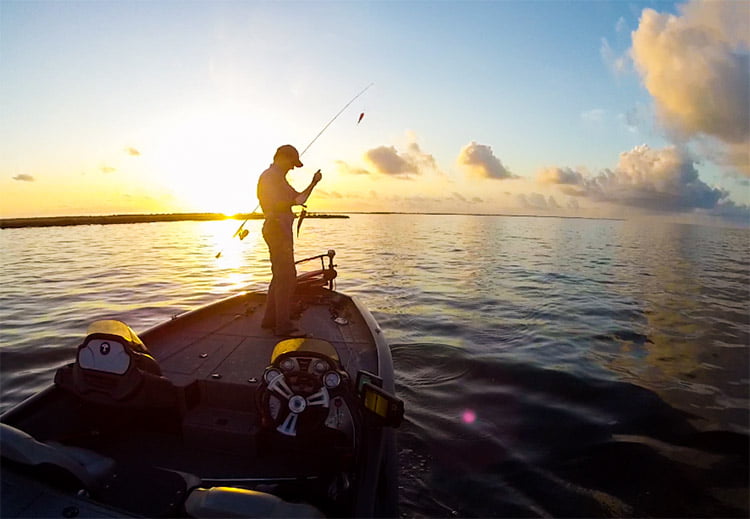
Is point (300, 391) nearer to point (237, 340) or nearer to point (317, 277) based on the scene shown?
point (237, 340)

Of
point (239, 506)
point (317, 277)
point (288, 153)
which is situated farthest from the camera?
point (317, 277)

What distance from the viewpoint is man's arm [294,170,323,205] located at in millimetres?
6277

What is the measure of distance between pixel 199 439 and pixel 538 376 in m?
6.39

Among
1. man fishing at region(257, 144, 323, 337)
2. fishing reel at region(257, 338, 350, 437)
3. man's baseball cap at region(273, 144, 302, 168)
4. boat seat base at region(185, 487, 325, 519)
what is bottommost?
boat seat base at region(185, 487, 325, 519)

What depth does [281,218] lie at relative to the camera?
6.26 m

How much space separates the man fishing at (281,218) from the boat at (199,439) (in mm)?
1709

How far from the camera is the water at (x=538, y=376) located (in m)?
5.00

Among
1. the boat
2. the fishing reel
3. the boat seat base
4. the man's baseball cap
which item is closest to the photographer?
the boat seat base

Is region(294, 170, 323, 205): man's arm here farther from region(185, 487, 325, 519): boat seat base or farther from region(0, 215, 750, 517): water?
region(185, 487, 325, 519): boat seat base

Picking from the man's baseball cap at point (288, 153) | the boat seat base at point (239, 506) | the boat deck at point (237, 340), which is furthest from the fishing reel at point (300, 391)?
the man's baseball cap at point (288, 153)

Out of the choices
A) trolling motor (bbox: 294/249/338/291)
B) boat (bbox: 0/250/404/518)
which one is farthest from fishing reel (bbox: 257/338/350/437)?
trolling motor (bbox: 294/249/338/291)

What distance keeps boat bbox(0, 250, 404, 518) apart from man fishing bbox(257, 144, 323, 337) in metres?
1.71

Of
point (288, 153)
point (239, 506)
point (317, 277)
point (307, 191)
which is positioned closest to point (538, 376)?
point (317, 277)

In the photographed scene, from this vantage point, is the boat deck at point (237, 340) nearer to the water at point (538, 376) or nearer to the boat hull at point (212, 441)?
the boat hull at point (212, 441)
